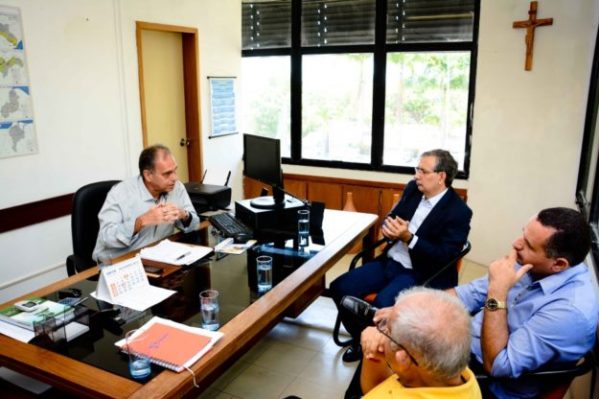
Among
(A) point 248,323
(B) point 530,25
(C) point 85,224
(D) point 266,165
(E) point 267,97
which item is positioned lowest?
(A) point 248,323

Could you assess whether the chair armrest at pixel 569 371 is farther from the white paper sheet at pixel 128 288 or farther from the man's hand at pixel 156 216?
the man's hand at pixel 156 216

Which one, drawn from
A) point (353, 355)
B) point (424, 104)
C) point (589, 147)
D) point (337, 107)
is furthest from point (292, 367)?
point (337, 107)

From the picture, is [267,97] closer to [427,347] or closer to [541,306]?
[541,306]

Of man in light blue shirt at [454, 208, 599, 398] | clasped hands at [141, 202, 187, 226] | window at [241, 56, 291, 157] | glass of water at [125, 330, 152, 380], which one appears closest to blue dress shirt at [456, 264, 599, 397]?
man in light blue shirt at [454, 208, 599, 398]

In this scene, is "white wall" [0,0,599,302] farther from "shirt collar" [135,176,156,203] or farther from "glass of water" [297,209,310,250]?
"glass of water" [297,209,310,250]

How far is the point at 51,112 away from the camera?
3355mm

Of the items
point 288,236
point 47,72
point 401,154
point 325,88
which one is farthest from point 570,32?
point 47,72

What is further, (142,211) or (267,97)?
(267,97)

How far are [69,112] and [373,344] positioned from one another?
9.55 feet

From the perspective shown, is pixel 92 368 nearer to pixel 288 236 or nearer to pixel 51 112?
pixel 288 236

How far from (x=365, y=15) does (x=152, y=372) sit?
412 centimetres

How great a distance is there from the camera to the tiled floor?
2.62 m

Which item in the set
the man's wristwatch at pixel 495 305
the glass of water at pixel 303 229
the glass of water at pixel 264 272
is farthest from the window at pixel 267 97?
the man's wristwatch at pixel 495 305

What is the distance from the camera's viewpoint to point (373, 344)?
4.84 feet
